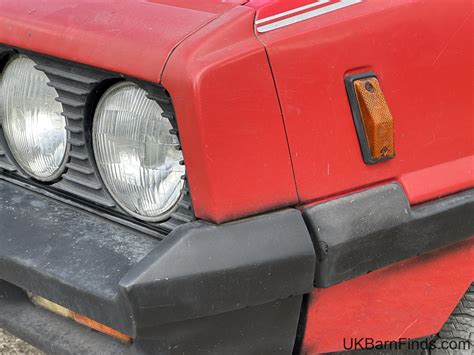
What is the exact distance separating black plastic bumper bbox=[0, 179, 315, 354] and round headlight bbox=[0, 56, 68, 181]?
0.21 meters

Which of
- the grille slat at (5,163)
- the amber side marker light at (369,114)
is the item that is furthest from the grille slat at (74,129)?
the amber side marker light at (369,114)

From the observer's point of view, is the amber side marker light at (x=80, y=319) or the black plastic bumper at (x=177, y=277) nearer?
the black plastic bumper at (x=177, y=277)

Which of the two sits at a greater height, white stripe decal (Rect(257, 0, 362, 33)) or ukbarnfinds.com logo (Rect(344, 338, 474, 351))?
white stripe decal (Rect(257, 0, 362, 33))

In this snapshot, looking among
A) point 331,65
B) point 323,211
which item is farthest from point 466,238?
point 331,65

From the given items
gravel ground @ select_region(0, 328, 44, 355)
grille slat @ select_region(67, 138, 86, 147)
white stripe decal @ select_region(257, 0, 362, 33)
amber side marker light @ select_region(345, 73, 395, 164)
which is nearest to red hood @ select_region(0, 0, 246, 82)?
white stripe decal @ select_region(257, 0, 362, 33)

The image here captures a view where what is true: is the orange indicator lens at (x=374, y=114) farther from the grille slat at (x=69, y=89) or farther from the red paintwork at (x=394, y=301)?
the grille slat at (x=69, y=89)

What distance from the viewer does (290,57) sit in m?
1.83

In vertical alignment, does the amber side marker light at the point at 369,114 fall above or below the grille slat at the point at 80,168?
above

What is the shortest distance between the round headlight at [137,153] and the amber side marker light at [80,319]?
0.28 m

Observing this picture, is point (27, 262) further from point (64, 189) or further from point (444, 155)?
point (444, 155)

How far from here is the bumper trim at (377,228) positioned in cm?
189

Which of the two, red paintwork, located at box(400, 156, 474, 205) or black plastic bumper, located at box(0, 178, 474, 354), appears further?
red paintwork, located at box(400, 156, 474, 205)

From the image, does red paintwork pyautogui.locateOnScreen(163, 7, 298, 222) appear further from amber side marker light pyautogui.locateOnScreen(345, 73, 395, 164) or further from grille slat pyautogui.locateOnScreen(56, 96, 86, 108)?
grille slat pyautogui.locateOnScreen(56, 96, 86, 108)

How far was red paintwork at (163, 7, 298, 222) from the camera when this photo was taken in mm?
1765
